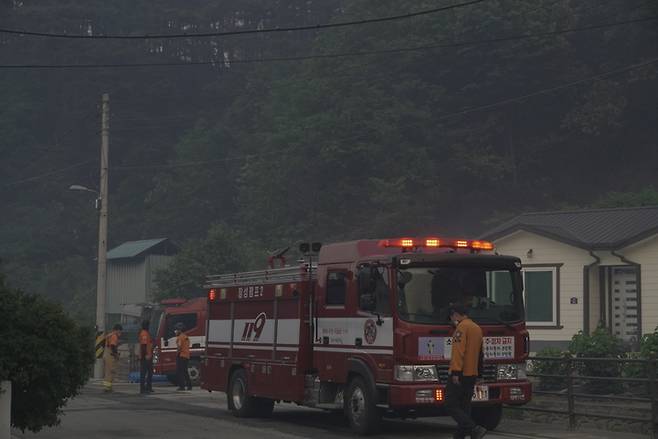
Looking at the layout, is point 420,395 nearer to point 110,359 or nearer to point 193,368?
point 110,359

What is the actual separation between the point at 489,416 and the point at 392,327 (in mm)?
2434

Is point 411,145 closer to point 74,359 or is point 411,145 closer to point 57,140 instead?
point 57,140

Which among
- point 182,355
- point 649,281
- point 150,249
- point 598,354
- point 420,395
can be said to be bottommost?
point 420,395

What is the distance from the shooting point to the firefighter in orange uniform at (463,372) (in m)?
15.1

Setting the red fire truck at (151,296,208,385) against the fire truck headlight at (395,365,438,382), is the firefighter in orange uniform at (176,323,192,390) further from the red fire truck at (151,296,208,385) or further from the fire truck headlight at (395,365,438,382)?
the fire truck headlight at (395,365,438,382)

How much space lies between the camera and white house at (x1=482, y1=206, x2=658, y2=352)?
31656mm

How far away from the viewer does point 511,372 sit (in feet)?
57.2

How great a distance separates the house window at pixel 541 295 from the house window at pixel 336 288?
51.8ft

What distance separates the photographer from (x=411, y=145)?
72.2 meters

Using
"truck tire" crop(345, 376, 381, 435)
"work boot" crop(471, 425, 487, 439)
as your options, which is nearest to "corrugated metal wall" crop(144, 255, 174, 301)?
"truck tire" crop(345, 376, 381, 435)

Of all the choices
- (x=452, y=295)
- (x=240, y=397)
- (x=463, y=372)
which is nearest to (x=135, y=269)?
(x=240, y=397)

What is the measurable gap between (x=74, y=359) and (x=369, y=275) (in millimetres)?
4398

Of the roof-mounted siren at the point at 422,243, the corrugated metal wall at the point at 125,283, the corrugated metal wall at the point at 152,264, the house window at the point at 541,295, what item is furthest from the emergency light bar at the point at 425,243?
the corrugated metal wall at the point at 125,283

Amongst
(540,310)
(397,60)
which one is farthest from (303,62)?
(540,310)
